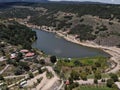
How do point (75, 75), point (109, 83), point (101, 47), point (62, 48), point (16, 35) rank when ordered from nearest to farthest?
point (109, 83)
point (75, 75)
point (101, 47)
point (62, 48)
point (16, 35)

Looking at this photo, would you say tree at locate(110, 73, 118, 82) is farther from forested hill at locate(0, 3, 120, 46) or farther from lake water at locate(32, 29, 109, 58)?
forested hill at locate(0, 3, 120, 46)

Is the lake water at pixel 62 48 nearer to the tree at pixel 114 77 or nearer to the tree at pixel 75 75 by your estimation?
the tree at pixel 75 75

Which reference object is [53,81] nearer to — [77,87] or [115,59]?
[77,87]

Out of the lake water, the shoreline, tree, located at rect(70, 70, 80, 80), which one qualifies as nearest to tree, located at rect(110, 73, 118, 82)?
tree, located at rect(70, 70, 80, 80)

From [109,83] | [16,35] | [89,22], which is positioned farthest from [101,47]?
[109,83]

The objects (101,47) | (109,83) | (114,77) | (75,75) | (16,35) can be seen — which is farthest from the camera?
(16,35)

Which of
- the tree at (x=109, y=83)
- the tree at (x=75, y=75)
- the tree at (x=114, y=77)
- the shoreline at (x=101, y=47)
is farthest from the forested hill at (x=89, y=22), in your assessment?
the tree at (x=109, y=83)

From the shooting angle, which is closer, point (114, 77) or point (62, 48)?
point (114, 77)

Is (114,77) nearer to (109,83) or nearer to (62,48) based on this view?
(109,83)

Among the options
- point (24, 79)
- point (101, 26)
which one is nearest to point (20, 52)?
point (24, 79)
